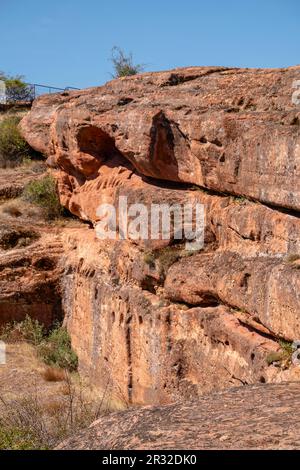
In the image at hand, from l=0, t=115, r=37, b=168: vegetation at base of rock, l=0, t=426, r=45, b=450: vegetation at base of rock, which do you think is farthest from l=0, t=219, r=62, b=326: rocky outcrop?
l=0, t=426, r=45, b=450: vegetation at base of rock

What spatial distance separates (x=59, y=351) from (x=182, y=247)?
439 cm

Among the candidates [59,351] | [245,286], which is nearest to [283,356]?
[245,286]

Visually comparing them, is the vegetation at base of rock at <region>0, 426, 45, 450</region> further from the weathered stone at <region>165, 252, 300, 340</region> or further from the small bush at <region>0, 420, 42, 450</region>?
the weathered stone at <region>165, 252, 300, 340</region>

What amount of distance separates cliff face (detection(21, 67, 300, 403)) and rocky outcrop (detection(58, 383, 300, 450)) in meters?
1.60

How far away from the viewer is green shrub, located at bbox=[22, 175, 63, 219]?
54.2 ft

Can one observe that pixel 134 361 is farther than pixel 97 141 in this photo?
No

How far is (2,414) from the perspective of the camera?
10.4 meters

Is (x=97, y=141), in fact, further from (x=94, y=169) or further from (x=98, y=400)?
(x=98, y=400)

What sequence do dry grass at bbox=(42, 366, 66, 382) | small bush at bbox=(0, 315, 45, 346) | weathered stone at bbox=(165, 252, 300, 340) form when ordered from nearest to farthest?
1. weathered stone at bbox=(165, 252, 300, 340)
2. dry grass at bbox=(42, 366, 66, 382)
3. small bush at bbox=(0, 315, 45, 346)

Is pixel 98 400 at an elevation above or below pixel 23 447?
below

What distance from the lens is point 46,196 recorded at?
54.6 feet

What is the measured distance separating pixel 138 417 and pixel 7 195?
39.6 ft
